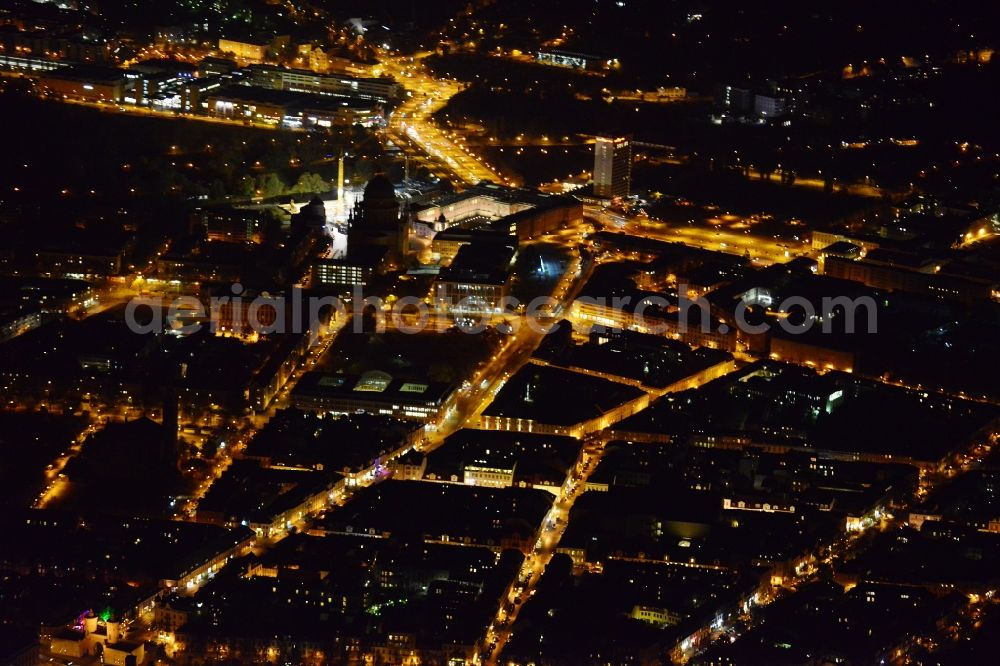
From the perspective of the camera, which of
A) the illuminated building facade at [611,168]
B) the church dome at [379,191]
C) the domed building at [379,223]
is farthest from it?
the illuminated building facade at [611,168]

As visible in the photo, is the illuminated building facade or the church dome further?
the illuminated building facade

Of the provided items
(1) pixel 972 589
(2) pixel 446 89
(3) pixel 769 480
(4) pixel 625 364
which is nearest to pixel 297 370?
(4) pixel 625 364

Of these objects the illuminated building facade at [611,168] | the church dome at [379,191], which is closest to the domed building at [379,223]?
the church dome at [379,191]

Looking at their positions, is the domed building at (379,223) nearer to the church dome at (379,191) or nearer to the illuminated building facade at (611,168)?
the church dome at (379,191)

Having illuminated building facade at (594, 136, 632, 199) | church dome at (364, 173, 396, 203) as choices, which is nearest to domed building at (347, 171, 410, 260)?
church dome at (364, 173, 396, 203)

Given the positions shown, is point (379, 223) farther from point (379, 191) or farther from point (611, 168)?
point (611, 168)

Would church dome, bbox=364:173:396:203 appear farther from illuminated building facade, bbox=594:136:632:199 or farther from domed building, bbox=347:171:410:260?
illuminated building facade, bbox=594:136:632:199

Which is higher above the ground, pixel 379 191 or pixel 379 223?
pixel 379 191

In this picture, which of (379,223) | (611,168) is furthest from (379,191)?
(611,168)
